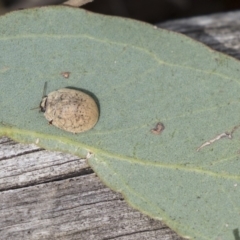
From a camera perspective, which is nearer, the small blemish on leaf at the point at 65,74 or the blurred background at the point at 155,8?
the small blemish on leaf at the point at 65,74

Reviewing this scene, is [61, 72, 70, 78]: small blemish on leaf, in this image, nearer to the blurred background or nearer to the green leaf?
the green leaf

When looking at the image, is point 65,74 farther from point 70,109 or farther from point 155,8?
point 155,8

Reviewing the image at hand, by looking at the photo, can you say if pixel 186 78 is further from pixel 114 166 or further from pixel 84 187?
pixel 84 187

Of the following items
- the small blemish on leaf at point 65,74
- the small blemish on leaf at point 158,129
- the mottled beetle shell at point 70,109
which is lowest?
the small blemish on leaf at point 158,129

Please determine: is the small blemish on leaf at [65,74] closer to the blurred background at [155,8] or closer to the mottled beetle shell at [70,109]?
the mottled beetle shell at [70,109]

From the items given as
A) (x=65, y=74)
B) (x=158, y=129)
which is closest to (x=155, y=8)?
(x=65, y=74)

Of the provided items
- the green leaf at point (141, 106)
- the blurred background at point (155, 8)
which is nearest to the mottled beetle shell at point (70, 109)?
the green leaf at point (141, 106)
